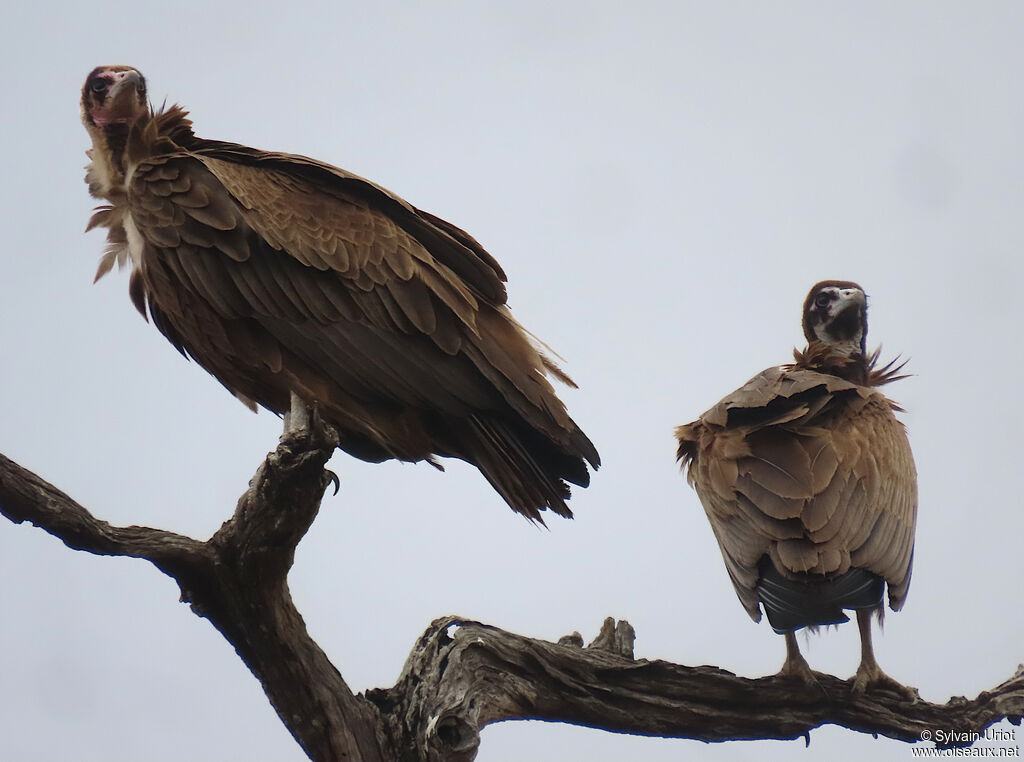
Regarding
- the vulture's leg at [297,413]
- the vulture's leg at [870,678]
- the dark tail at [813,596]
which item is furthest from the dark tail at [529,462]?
the vulture's leg at [870,678]

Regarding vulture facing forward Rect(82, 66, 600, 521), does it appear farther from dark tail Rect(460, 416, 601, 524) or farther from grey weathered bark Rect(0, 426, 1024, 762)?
grey weathered bark Rect(0, 426, 1024, 762)

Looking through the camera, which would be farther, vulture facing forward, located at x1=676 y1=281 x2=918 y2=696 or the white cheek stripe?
the white cheek stripe

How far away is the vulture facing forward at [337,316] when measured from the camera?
19.9ft

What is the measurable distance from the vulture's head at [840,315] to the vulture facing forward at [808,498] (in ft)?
4.83

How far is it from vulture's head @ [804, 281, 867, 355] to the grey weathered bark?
9.55 ft

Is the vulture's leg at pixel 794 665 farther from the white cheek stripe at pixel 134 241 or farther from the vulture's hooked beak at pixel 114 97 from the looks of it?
the vulture's hooked beak at pixel 114 97

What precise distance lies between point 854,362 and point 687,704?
274cm

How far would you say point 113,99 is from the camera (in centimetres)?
661

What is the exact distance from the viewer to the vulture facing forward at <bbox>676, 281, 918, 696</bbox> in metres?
5.56

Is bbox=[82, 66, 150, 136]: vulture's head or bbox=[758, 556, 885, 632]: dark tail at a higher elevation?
bbox=[82, 66, 150, 136]: vulture's head

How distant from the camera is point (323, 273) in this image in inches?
244

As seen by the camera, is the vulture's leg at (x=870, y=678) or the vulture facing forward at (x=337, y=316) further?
the vulture facing forward at (x=337, y=316)

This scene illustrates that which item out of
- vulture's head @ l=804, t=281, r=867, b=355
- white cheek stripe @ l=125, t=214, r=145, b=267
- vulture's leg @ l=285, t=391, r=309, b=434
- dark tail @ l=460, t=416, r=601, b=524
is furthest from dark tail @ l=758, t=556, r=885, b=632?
white cheek stripe @ l=125, t=214, r=145, b=267

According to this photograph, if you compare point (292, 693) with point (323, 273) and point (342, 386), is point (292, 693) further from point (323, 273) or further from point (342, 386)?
point (323, 273)
